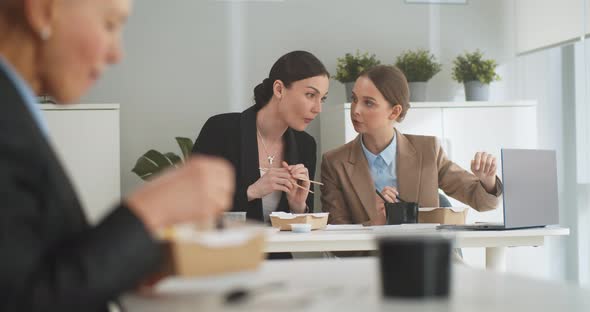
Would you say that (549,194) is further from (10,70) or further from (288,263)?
(10,70)

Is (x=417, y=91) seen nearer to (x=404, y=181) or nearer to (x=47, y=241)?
(x=404, y=181)

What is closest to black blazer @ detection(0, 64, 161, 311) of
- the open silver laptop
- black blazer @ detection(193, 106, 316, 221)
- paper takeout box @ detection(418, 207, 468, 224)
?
the open silver laptop

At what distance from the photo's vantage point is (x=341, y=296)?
1132 millimetres

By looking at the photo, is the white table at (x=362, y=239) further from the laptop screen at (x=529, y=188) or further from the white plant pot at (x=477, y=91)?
the white plant pot at (x=477, y=91)

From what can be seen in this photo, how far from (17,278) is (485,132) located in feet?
17.9

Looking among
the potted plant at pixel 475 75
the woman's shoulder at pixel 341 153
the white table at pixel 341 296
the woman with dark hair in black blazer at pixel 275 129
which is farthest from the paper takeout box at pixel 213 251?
the potted plant at pixel 475 75

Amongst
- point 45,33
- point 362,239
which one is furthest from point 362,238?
point 45,33

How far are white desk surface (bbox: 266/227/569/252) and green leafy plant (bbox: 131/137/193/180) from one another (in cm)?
225

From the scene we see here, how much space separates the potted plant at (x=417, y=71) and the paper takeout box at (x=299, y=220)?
99.0 inches

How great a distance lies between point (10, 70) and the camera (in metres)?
1.08

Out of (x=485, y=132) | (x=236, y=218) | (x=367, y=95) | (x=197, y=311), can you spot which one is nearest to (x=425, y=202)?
(x=367, y=95)

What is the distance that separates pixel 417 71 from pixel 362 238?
9.45 feet

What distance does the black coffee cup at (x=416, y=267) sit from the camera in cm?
108

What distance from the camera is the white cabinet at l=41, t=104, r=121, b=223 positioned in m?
5.48
